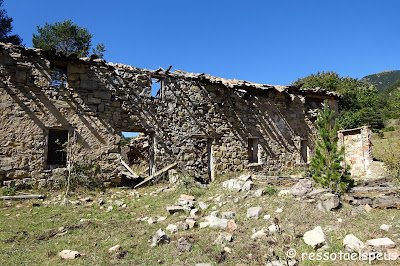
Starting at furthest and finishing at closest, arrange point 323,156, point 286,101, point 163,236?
1. point 286,101
2. point 323,156
3. point 163,236

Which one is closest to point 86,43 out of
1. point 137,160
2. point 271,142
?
point 137,160

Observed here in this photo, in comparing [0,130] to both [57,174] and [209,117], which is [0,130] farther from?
[209,117]

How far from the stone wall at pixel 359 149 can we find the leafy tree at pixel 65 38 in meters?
17.5

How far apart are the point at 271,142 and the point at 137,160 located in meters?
6.67

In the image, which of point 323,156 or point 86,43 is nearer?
point 323,156

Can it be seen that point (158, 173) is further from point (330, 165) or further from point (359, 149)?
point (359, 149)

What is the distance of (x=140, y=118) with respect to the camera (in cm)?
939

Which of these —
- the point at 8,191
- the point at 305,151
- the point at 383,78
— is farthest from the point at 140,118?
the point at 383,78

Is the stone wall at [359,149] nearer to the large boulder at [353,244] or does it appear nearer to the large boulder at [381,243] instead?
the large boulder at [381,243]

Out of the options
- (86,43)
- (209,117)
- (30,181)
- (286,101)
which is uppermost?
(86,43)

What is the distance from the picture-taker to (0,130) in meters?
7.46

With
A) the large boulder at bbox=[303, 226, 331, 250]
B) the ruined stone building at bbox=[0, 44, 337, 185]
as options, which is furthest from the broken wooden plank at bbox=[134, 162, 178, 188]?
the large boulder at bbox=[303, 226, 331, 250]

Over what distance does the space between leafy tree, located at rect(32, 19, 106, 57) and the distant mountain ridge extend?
85.4 m

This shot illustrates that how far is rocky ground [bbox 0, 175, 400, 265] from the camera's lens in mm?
3363
